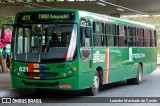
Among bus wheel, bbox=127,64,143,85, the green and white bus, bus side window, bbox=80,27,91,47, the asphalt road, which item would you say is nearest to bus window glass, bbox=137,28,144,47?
bus wheel, bbox=127,64,143,85

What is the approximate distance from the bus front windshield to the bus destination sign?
0.62 feet

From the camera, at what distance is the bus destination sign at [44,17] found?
14.2 metres

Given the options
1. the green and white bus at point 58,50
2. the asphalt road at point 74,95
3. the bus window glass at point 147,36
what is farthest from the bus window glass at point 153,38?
the green and white bus at point 58,50

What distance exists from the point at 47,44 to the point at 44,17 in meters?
0.94

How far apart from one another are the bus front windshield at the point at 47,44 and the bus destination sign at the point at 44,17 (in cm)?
19

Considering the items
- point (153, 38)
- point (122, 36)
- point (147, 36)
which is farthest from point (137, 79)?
point (153, 38)

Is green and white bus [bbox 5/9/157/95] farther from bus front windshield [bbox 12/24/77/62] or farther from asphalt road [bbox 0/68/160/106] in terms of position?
asphalt road [bbox 0/68/160/106]

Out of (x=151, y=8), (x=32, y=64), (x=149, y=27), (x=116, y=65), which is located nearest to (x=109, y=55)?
(x=116, y=65)

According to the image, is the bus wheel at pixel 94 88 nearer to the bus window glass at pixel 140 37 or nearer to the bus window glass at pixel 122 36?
the bus window glass at pixel 122 36

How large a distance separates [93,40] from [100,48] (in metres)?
0.72

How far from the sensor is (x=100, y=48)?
15984mm

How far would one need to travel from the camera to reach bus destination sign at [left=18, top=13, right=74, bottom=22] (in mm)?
14234

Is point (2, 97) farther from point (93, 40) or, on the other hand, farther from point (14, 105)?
point (93, 40)

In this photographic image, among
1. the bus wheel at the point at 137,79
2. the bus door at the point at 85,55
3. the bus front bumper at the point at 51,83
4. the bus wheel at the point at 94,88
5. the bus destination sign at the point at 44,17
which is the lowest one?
the bus wheel at the point at 137,79
